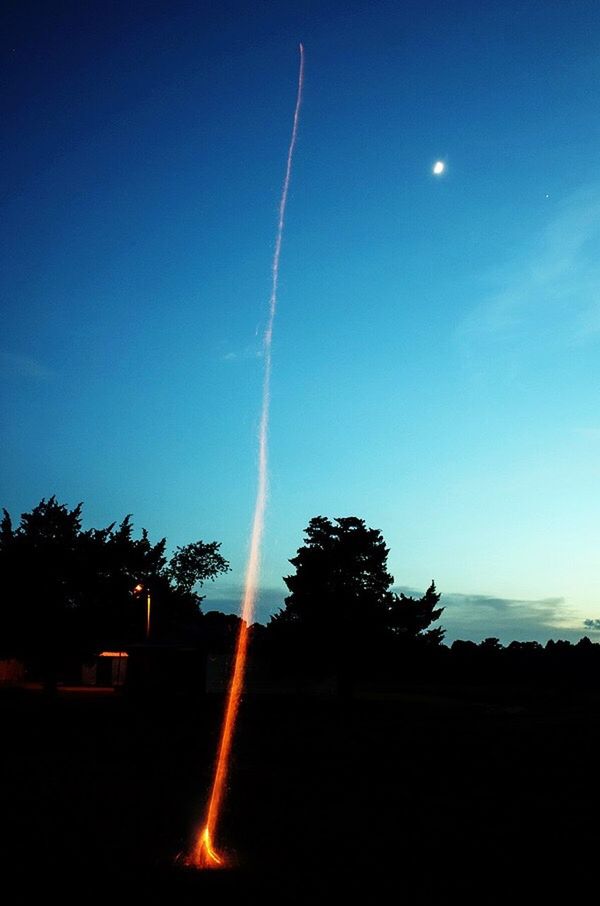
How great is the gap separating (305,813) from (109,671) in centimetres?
4973

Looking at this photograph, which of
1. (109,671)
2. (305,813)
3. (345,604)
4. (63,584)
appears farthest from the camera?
(109,671)

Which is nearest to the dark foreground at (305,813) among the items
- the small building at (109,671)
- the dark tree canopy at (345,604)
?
the dark tree canopy at (345,604)

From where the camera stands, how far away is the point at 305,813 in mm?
11867

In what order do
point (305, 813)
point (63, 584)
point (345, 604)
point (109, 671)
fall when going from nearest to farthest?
1. point (305, 813)
2. point (63, 584)
3. point (345, 604)
4. point (109, 671)

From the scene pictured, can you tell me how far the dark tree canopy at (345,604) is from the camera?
142 ft

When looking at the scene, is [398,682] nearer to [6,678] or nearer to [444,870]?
[6,678]

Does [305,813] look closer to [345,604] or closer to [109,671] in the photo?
[345,604]

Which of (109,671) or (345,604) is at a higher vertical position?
(345,604)

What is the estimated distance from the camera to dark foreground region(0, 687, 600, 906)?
820cm

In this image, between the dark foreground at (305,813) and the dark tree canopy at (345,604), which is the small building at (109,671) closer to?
the dark tree canopy at (345,604)

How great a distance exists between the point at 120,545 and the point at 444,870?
101ft

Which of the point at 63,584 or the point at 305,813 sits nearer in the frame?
the point at 305,813

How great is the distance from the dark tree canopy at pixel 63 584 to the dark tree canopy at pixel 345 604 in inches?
381

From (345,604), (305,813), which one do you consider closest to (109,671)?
(345,604)
